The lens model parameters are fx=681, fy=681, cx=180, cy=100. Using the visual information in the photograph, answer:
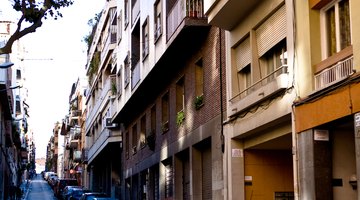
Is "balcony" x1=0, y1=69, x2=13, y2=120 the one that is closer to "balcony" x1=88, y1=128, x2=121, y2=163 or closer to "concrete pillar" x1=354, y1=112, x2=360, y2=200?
"balcony" x1=88, y1=128, x2=121, y2=163

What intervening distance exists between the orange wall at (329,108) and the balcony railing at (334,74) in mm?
269

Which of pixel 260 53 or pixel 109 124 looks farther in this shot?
pixel 109 124

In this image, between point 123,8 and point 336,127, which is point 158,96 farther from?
point 336,127

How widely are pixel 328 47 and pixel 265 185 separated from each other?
219 inches

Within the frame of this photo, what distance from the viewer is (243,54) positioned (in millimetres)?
18141

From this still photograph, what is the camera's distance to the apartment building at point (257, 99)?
15445mm

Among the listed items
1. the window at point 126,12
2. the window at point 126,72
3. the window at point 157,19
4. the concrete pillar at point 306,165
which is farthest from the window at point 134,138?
the concrete pillar at point 306,165

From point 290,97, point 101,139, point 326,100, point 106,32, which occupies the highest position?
point 106,32

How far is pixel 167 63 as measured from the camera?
25750 millimetres

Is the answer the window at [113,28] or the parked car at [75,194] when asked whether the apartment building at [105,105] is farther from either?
the parked car at [75,194]

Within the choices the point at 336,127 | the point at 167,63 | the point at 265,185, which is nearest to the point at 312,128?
the point at 336,127

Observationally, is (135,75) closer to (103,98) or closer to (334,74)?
(103,98)

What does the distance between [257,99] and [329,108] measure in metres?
3.85

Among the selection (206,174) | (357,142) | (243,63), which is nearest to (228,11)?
(243,63)
